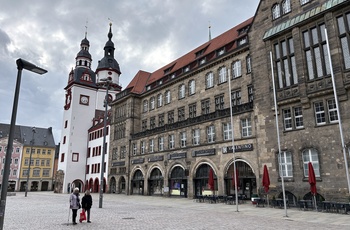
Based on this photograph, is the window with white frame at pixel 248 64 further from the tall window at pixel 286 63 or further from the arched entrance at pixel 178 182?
the arched entrance at pixel 178 182

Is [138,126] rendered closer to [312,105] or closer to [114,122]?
[114,122]

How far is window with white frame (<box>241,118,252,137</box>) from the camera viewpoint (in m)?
28.6

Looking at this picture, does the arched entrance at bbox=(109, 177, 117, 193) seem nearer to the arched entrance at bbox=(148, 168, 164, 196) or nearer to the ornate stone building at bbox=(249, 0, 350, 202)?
the arched entrance at bbox=(148, 168, 164, 196)

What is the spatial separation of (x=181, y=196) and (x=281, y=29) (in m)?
22.0

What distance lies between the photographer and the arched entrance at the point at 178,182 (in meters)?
35.8

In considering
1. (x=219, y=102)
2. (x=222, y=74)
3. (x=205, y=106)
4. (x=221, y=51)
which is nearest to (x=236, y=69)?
(x=222, y=74)

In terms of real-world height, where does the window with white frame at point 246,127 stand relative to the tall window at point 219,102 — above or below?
below

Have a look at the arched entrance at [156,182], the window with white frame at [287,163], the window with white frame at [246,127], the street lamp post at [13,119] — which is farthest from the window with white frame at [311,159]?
the arched entrance at [156,182]

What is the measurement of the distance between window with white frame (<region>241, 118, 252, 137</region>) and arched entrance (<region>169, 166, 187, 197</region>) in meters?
10.2

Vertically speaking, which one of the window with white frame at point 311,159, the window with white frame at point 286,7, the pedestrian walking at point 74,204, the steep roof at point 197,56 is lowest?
the pedestrian walking at point 74,204

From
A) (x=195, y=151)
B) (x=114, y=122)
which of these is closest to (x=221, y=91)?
(x=195, y=151)

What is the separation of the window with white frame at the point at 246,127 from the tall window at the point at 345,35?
996cm

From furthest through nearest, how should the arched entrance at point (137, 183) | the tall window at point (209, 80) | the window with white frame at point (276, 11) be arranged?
the arched entrance at point (137, 183) < the tall window at point (209, 80) < the window with white frame at point (276, 11)

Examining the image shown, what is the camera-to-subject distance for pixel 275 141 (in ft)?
83.1
